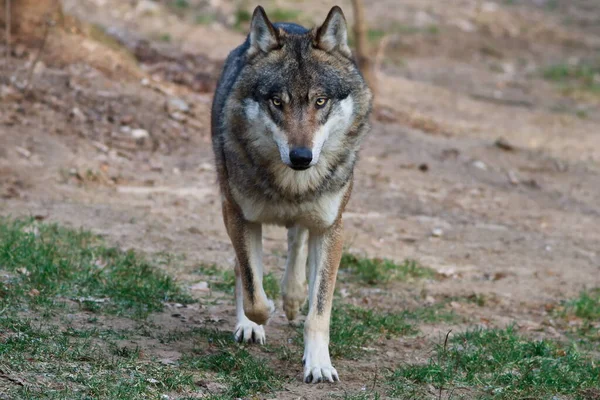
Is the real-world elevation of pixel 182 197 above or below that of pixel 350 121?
below

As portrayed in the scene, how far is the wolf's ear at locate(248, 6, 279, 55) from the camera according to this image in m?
5.30

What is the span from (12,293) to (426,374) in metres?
2.64

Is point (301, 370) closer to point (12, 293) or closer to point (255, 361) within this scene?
point (255, 361)

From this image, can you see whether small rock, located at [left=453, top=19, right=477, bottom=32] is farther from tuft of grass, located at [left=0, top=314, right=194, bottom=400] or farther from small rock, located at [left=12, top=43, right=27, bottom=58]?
tuft of grass, located at [left=0, top=314, right=194, bottom=400]

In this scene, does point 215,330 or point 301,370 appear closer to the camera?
point 301,370

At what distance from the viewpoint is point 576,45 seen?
2148 centimetres

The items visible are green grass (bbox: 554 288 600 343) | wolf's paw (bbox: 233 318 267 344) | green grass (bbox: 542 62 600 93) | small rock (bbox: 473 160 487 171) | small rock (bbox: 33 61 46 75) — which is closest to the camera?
wolf's paw (bbox: 233 318 267 344)

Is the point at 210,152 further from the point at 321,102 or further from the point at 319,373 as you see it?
the point at 319,373

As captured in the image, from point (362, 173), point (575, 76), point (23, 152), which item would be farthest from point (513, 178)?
point (575, 76)

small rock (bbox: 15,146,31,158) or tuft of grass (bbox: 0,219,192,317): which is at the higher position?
small rock (bbox: 15,146,31,158)

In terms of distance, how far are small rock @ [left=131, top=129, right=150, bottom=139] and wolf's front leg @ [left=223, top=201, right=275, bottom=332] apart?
203 inches

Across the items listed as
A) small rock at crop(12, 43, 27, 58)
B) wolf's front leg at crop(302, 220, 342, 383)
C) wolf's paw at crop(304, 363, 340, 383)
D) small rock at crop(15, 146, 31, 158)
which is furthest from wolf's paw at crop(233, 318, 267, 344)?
small rock at crop(12, 43, 27, 58)

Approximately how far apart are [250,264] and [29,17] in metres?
6.90

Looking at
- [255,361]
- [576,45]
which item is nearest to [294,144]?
[255,361]
